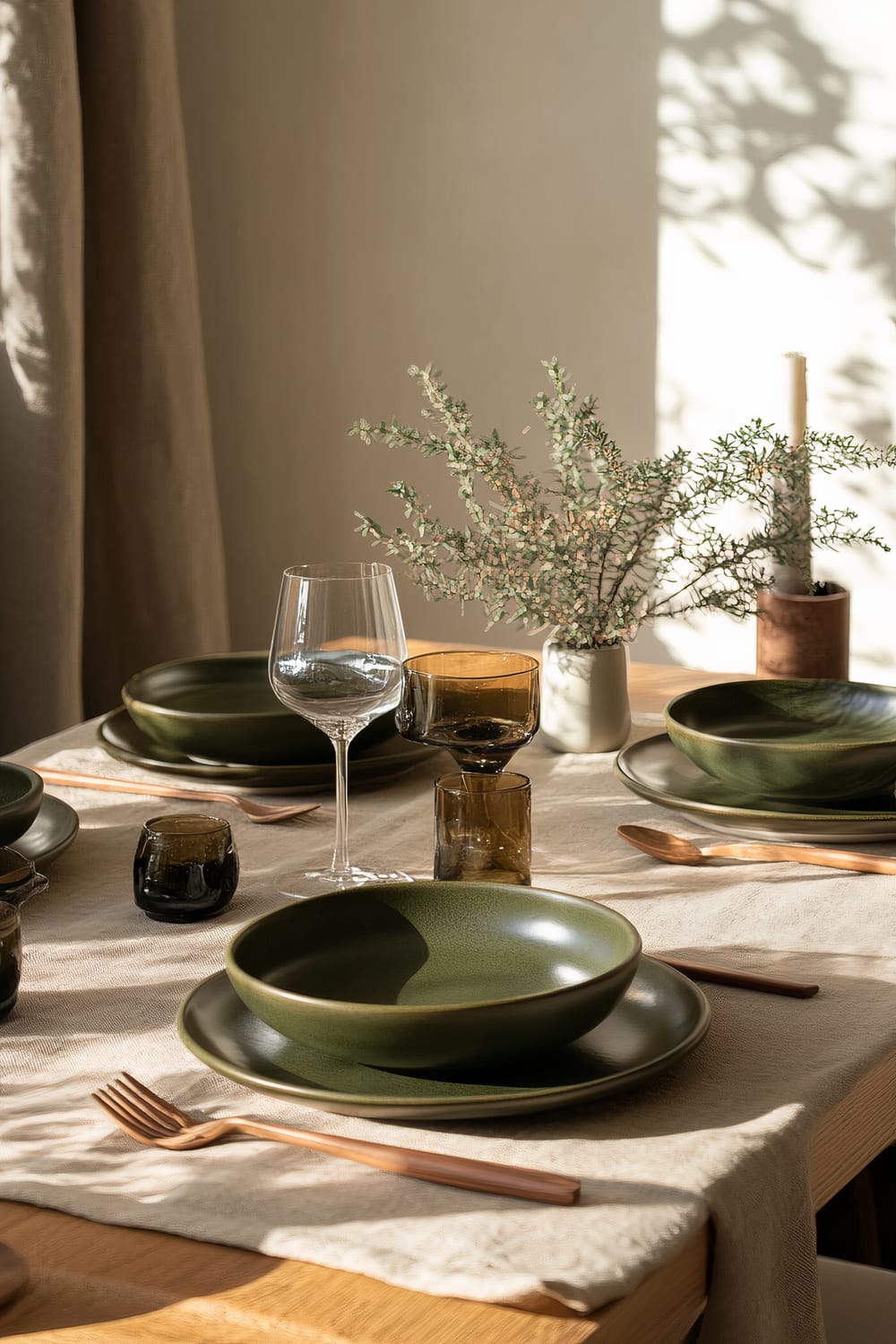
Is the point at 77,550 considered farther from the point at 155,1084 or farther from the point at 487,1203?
the point at 487,1203

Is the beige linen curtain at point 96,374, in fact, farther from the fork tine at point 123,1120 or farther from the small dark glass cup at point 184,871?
the fork tine at point 123,1120

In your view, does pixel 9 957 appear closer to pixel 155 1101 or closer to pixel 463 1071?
pixel 155 1101

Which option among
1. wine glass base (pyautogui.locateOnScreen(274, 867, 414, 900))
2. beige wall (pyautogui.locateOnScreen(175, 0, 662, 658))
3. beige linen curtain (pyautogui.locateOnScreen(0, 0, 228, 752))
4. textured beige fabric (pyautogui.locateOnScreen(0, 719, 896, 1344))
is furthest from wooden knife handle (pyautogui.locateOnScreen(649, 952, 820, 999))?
beige wall (pyautogui.locateOnScreen(175, 0, 662, 658))

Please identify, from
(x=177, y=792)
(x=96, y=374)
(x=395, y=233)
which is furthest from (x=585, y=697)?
(x=395, y=233)

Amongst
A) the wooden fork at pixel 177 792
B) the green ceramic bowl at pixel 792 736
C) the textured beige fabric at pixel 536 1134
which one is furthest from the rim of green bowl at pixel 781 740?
the wooden fork at pixel 177 792

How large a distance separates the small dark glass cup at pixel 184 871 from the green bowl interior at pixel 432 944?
169mm

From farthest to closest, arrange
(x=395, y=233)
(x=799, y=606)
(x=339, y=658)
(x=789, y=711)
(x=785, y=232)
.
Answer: (x=395, y=233)
(x=785, y=232)
(x=799, y=606)
(x=789, y=711)
(x=339, y=658)

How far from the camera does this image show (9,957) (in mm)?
886

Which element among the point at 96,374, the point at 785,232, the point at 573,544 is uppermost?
the point at 785,232

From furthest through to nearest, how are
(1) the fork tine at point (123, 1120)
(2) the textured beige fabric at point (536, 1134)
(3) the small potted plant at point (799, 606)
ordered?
(3) the small potted plant at point (799, 606) < (1) the fork tine at point (123, 1120) < (2) the textured beige fabric at point (536, 1134)

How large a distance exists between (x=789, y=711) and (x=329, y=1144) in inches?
35.5

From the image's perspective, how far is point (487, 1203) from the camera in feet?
2.19

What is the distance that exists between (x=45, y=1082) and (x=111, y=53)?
102 inches

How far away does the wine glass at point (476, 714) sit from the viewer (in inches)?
47.1
